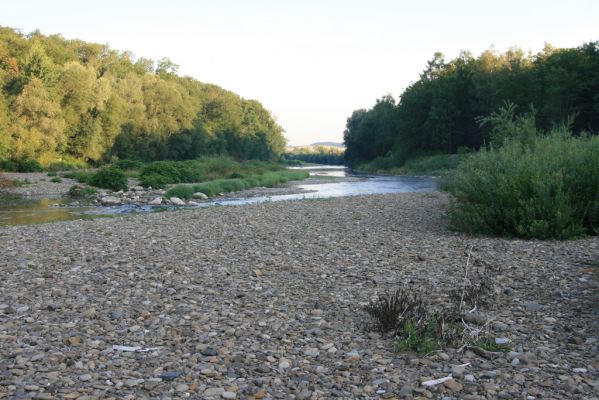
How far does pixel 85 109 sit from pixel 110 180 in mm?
25980

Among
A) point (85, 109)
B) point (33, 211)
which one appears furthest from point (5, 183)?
point (85, 109)

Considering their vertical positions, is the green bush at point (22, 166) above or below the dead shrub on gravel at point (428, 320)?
above

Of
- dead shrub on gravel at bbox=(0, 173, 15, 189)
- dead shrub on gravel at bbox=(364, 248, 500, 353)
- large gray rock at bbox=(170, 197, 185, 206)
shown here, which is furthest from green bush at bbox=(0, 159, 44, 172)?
dead shrub on gravel at bbox=(364, 248, 500, 353)

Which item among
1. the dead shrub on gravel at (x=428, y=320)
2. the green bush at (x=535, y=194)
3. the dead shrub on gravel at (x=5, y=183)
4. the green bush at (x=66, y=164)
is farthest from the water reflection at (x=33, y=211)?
the green bush at (x=66, y=164)

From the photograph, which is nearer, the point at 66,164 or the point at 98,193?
the point at 98,193

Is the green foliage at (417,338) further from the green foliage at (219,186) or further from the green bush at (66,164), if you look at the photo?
the green bush at (66,164)

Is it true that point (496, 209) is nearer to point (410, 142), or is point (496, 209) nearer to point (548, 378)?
point (548, 378)

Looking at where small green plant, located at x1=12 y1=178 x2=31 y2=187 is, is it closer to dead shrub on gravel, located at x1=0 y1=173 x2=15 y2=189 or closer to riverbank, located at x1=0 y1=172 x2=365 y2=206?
riverbank, located at x1=0 y1=172 x2=365 y2=206

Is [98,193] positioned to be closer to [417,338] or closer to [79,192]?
[79,192]

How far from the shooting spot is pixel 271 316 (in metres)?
6.99

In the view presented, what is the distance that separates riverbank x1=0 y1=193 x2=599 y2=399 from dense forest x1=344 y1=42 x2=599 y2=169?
106ft

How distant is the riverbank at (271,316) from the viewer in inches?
193

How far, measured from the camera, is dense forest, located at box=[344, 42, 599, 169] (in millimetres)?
50719

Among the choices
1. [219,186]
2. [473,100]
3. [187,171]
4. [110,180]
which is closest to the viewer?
[219,186]
